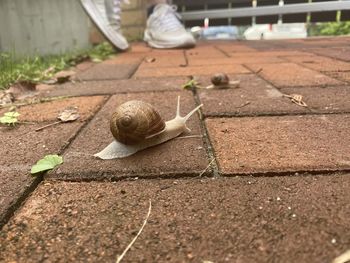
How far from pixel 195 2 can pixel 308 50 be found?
98.8 inches

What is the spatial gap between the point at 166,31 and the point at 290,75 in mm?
2260

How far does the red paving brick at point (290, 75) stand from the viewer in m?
2.11

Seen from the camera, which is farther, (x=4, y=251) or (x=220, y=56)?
(x=220, y=56)

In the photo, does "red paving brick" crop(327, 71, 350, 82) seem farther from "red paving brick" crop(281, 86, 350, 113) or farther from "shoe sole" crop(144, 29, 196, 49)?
"shoe sole" crop(144, 29, 196, 49)

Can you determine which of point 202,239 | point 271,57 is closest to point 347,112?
point 202,239

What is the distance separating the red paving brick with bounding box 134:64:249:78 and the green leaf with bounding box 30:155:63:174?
4.89 ft

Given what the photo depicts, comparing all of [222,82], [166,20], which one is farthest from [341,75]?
[166,20]

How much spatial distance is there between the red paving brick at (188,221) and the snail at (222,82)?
106 centimetres

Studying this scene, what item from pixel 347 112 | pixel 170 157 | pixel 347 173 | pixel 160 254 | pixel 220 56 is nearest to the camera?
pixel 160 254

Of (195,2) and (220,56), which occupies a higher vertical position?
(195,2)

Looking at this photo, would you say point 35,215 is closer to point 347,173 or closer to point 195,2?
point 347,173


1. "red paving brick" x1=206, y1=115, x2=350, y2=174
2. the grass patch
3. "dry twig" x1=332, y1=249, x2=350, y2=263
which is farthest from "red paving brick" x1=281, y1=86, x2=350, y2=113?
the grass patch

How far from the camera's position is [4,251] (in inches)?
31.3

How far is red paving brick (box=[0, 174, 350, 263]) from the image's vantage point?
0.77 meters
